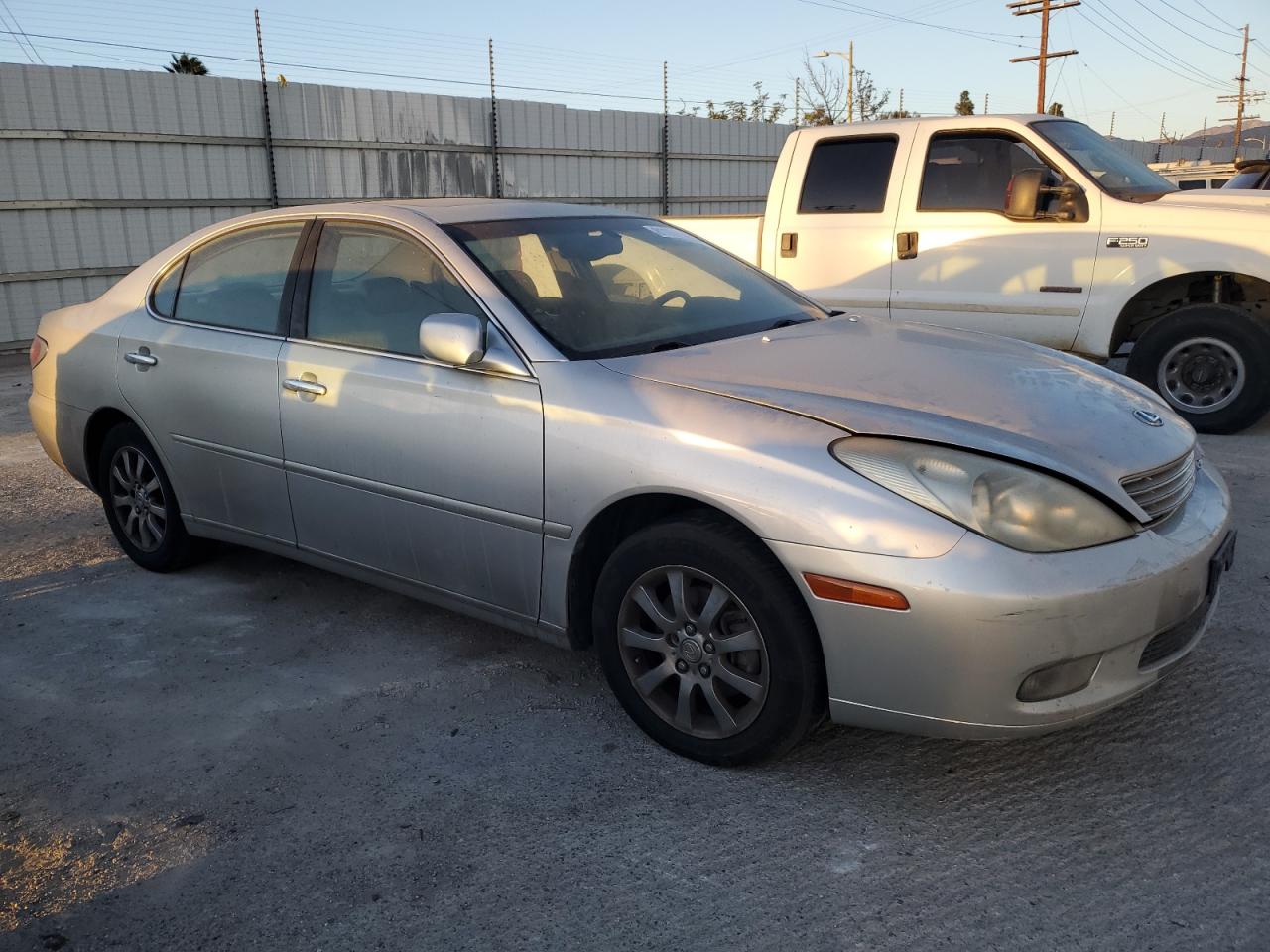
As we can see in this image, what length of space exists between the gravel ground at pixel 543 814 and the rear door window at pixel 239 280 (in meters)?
1.25

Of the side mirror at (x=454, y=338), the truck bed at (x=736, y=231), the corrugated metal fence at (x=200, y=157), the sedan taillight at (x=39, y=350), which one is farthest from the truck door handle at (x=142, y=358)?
the corrugated metal fence at (x=200, y=157)

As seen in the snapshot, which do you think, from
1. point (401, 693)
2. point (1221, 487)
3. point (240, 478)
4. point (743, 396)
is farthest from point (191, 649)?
point (1221, 487)

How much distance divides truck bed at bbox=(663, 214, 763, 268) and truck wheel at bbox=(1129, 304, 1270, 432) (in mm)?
2617

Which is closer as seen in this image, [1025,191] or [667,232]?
[667,232]

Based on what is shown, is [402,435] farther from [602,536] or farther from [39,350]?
[39,350]

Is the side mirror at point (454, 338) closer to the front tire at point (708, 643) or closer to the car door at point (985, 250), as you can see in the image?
the front tire at point (708, 643)

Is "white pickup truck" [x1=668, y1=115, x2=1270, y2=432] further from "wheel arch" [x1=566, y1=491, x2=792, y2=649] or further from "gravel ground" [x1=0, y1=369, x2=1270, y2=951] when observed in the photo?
"wheel arch" [x1=566, y1=491, x2=792, y2=649]

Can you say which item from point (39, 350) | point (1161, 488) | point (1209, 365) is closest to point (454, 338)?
point (1161, 488)

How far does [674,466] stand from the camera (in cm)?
286

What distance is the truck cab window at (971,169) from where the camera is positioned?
6.88m

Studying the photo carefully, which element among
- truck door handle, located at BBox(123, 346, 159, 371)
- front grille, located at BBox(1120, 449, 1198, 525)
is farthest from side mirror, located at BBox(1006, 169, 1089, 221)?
truck door handle, located at BBox(123, 346, 159, 371)

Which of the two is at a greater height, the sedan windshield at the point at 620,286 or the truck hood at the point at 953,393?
the sedan windshield at the point at 620,286

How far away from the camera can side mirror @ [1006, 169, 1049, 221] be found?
6.46m

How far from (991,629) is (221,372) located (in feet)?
9.73
